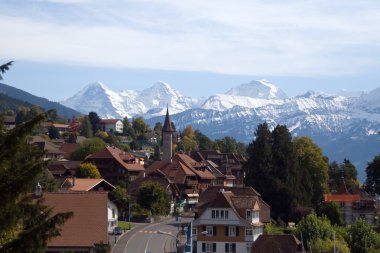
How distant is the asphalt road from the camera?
60.7 m

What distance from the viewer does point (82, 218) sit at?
2125 inches

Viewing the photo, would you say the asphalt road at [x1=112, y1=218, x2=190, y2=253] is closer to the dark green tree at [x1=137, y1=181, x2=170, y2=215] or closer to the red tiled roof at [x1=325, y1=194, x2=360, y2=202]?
the dark green tree at [x1=137, y1=181, x2=170, y2=215]

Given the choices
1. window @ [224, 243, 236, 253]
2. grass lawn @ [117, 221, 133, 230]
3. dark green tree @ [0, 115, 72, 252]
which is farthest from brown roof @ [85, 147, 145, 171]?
dark green tree @ [0, 115, 72, 252]

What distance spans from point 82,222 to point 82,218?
278mm

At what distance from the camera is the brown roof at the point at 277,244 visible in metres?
54.4

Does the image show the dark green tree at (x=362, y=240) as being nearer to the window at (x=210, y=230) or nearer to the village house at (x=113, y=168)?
the window at (x=210, y=230)

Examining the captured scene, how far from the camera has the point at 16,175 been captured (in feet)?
51.4

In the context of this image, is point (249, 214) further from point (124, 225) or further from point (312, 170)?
point (312, 170)

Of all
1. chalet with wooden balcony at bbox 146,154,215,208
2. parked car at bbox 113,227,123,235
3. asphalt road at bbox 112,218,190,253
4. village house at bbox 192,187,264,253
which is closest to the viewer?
asphalt road at bbox 112,218,190,253

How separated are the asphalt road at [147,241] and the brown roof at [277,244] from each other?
315 inches

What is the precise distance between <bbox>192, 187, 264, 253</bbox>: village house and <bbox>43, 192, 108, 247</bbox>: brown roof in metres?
11.7

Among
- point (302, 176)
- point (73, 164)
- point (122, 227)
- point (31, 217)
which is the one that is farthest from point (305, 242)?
point (73, 164)

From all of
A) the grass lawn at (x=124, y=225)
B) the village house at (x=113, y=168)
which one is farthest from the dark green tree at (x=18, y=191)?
the village house at (x=113, y=168)

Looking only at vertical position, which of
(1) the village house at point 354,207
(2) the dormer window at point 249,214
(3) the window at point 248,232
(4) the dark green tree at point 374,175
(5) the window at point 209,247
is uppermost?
(4) the dark green tree at point 374,175
